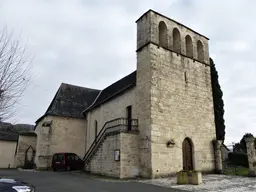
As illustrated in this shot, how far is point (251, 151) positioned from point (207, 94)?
5.36 m

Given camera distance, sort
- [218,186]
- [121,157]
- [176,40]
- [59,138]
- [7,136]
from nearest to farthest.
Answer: [218,186]
[121,157]
[176,40]
[59,138]
[7,136]

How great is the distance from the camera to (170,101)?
15805 mm

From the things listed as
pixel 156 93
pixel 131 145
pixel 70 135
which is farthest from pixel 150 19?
pixel 70 135

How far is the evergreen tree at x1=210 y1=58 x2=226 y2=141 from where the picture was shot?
73.4ft

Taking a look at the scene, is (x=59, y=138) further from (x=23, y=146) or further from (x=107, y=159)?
(x=107, y=159)

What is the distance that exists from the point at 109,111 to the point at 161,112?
6519 millimetres

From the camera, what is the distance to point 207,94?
18.4m

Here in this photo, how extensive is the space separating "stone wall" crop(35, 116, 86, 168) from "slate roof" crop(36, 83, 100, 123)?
24.1 inches

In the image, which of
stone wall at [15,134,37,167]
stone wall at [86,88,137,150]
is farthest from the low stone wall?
stone wall at [15,134,37,167]

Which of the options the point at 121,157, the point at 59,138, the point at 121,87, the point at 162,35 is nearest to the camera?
the point at 121,157

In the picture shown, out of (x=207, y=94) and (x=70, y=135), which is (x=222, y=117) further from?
(x=70, y=135)

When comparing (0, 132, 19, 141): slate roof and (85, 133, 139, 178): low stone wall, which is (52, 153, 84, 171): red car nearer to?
(85, 133, 139, 178): low stone wall

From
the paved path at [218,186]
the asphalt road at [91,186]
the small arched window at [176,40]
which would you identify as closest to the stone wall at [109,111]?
the small arched window at [176,40]

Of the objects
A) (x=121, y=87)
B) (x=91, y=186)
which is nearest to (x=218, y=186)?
(x=91, y=186)
